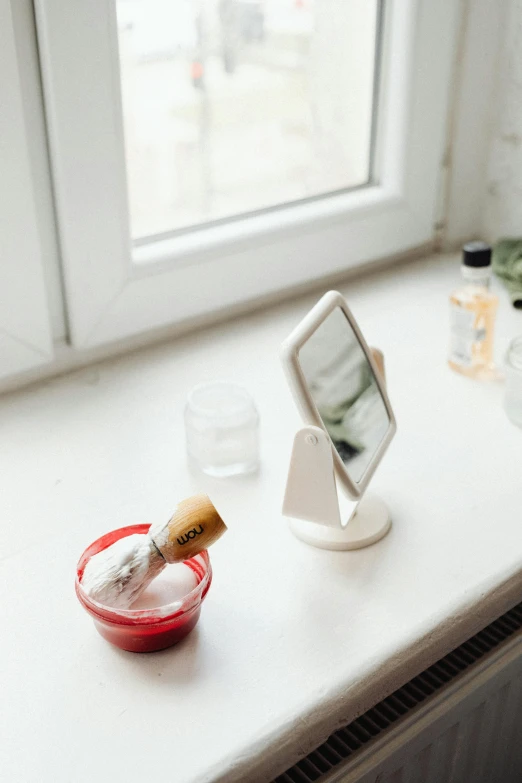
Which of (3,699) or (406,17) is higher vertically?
(406,17)

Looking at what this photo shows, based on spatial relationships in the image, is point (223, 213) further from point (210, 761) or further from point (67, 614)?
point (210, 761)

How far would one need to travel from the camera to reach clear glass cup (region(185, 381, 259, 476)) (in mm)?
745

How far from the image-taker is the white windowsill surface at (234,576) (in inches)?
20.6

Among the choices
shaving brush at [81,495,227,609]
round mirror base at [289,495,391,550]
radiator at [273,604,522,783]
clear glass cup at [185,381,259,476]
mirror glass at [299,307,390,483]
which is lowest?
radiator at [273,604,522,783]

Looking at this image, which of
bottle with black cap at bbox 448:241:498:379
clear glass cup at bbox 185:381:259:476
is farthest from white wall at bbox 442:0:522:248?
clear glass cup at bbox 185:381:259:476

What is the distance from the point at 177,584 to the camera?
60 centimetres

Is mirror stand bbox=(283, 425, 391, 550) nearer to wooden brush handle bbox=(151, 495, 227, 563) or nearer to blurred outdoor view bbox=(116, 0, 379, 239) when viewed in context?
wooden brush handle bbox=(151, 495, 227, 563)

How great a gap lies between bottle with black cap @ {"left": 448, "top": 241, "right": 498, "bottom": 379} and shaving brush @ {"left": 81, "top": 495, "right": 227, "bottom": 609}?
43cm

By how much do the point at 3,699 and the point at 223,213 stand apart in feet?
2.08

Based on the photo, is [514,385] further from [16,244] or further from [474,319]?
[16,244]

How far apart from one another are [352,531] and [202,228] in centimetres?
46

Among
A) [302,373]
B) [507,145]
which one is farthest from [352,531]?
[507,145]

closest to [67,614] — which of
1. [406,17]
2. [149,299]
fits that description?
[149,299]

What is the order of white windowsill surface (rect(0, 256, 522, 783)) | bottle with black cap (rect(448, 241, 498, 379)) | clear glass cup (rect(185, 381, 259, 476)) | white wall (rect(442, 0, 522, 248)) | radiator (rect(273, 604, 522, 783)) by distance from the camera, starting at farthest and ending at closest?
white wall (rect(442, 0, 522, 248)) → bottle with black cap (rect(448, 241, 498, 379)) → clear glass cup (rect(185, 381, 259, 476)) → radiator (rect(273, 604, 522, 783)) → white windowsill surface (rect(0, 256, 522, 783))
